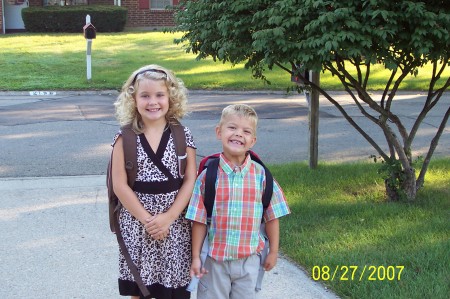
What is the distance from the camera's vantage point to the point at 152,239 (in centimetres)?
334

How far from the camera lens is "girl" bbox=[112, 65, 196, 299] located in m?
3.29

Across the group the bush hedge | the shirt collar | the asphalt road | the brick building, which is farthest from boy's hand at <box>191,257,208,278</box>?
the brick building

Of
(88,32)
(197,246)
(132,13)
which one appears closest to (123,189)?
(197,246)

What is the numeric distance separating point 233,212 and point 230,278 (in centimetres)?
34

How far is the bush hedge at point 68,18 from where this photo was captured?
79.4 feet

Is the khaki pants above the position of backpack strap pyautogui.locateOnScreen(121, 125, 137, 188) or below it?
below

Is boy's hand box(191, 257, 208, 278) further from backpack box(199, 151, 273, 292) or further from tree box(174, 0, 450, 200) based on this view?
tree box(174, 0, 450, 200)

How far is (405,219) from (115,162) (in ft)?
10.4

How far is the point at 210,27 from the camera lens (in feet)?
19.2

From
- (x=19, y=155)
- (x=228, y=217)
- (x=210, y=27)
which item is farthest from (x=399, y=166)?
(x=19, y=155)

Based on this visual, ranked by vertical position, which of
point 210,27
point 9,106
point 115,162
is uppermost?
point 210,27

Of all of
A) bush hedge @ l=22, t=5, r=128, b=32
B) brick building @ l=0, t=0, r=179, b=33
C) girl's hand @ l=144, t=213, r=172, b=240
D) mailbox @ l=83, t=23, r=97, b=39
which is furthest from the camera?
brick building @ l=0, t=0, r=179, b=33

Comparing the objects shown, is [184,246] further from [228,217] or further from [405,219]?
[405,219]

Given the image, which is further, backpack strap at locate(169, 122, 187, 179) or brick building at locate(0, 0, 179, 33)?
brick building at locate(0, 0, 179, 33)
